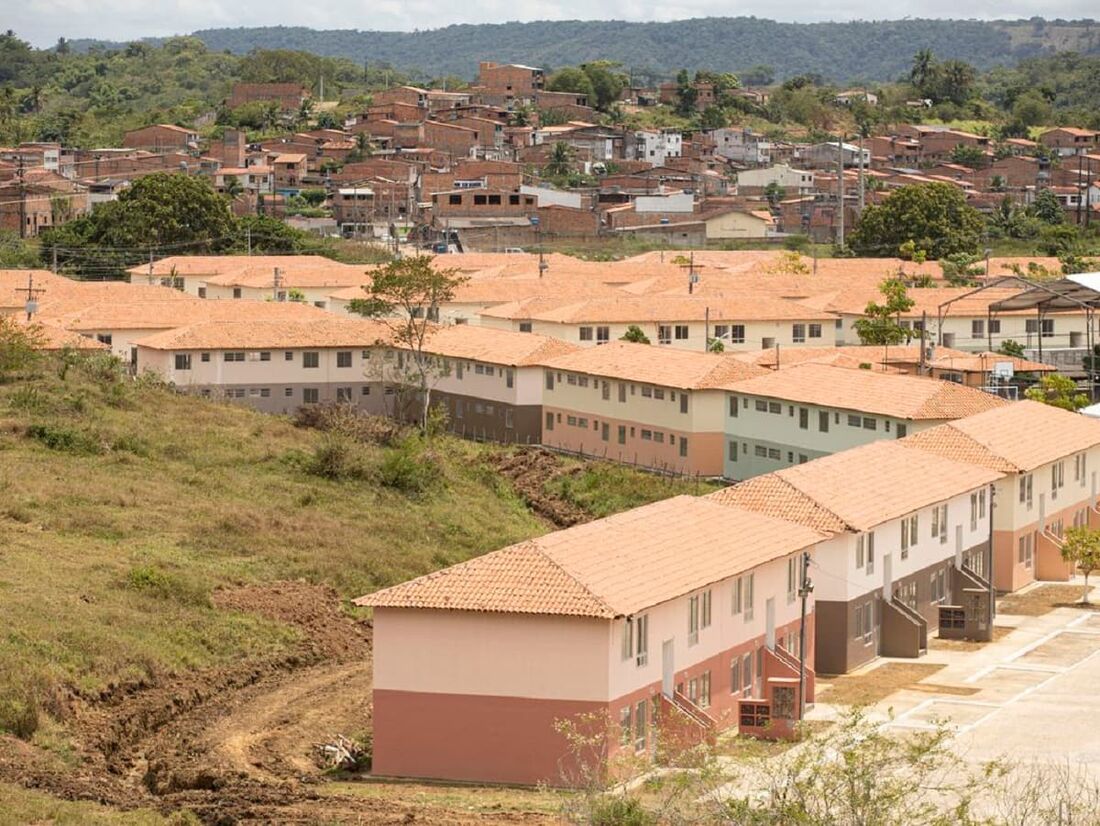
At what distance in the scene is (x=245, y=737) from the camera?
34656 mm

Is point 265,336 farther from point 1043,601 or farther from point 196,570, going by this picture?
point 1043,601

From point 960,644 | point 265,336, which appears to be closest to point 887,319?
point 265,336

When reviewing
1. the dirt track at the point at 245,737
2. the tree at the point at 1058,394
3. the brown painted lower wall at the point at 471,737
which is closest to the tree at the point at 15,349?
the dirt track at the point at 245,737

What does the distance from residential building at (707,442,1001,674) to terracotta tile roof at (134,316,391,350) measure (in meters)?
28.0

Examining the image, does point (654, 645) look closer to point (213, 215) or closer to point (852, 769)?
point (852, 769)

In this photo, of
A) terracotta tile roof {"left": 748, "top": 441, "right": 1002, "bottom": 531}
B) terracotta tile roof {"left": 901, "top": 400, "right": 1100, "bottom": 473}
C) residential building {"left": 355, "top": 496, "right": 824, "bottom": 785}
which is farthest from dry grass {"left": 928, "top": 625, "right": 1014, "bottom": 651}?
residential building {"left": 355, "top": 496, "right": 824, "bottom": 785}

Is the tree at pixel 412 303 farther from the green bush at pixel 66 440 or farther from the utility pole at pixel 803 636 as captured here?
the utility pole at pixel 803 636

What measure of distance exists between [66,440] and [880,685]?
2290cm

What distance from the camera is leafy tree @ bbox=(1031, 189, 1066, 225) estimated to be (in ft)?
446

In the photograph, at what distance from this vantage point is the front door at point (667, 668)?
108 feet

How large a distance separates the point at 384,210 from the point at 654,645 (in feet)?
331

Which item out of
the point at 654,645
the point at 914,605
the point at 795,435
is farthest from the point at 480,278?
the point at 654,645

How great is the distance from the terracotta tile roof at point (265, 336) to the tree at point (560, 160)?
263 ft

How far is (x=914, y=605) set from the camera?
4331 centimetres
